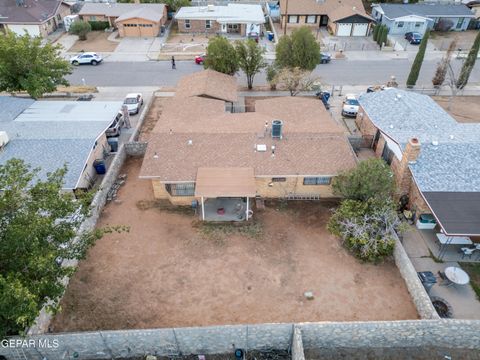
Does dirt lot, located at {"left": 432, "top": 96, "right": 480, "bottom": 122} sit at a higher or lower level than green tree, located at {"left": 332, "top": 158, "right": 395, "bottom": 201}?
lower

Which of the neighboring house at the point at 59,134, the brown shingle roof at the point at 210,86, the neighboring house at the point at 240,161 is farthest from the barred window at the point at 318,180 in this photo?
the neighboring house at the point at 59,134

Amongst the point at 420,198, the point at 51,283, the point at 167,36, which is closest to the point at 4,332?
the point at 51,283

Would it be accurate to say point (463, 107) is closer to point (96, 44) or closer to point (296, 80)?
point (296, 80)

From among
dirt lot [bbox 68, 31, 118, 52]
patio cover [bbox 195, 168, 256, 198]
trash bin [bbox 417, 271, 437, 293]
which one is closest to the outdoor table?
trash bin [bbox 417, 271, 437, 293]

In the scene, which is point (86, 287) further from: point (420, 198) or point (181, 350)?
point (420, 198)

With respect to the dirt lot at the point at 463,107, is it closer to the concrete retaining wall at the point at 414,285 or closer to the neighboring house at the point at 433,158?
the neighboring house at the point at 433,158

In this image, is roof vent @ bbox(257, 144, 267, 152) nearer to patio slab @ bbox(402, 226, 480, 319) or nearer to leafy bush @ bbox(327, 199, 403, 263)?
leafy bush @ bbox(327, 199, 403, 263)

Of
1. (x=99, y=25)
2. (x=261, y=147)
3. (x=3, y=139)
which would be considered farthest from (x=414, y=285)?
(x=99, y=25)
